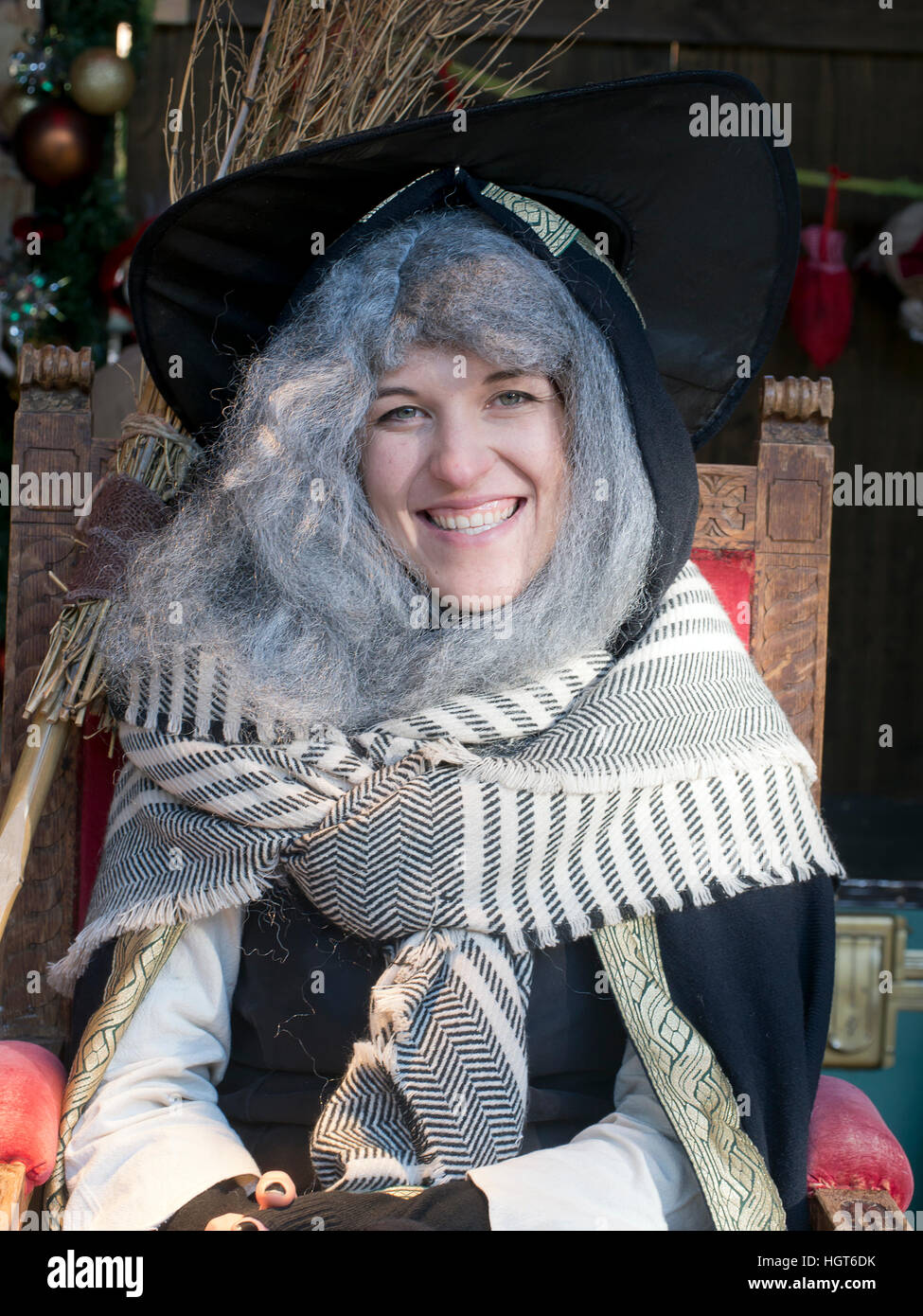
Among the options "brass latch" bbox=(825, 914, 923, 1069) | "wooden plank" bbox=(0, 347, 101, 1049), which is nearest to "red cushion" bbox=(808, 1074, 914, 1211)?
"brass latch" bbox=(825, 914, 923, 1069)

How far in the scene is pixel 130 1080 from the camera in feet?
5.08

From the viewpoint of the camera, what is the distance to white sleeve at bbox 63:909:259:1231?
4.72 feet

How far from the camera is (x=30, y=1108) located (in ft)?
5.08

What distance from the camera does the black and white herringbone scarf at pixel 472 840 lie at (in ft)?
4.81

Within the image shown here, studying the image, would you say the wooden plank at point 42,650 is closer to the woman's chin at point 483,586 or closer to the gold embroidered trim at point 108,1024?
the gold embroidered trim at point 108,1024

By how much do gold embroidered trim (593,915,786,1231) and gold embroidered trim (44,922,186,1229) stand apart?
548 mm

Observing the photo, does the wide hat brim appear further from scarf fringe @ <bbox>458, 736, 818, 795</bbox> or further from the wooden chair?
scarf fringe @ <bbox>458, 736, 818, 795</bbox>

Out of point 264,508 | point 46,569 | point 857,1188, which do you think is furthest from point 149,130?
point 857,1188

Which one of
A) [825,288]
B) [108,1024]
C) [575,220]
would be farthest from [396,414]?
[825,288]

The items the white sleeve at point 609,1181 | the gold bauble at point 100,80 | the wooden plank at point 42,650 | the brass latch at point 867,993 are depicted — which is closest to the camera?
the white sleeve at point 609,1181

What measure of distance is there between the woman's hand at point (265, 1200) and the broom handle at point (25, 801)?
48 centimetres

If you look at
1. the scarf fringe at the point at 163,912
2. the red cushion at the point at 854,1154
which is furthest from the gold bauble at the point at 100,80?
the red cushion at the point at 854,1154
